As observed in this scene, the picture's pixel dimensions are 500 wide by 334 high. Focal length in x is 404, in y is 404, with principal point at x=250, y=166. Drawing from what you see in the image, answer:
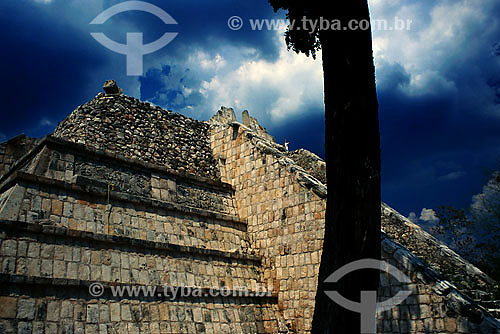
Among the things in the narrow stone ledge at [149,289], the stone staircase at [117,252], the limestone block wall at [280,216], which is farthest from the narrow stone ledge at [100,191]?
the narrow stone ledge at [149,289]

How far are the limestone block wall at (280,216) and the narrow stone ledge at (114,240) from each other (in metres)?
0.83

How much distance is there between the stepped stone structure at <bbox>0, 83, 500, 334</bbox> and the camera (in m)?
6.41

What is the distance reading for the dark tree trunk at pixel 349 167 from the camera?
4105 mm

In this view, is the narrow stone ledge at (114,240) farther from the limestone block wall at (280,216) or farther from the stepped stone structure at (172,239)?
the limestone block wall at (280,216)

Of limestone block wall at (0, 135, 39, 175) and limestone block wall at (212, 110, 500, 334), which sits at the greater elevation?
limestone block wall at (0, 135, 39, 175)

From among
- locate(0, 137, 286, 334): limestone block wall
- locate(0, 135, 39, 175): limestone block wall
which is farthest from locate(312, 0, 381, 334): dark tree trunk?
locate(0, 135, 39, 175): limestone block wall

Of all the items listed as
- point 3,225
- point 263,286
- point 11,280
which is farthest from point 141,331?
point 263,286

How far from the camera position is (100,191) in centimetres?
800

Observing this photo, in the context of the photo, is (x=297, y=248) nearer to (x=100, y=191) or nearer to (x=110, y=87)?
(x=100, y=191)

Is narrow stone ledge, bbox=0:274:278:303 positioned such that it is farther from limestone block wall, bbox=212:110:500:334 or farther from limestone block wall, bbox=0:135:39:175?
limestone block wall, bbox=0:135:39:175

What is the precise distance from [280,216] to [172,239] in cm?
272

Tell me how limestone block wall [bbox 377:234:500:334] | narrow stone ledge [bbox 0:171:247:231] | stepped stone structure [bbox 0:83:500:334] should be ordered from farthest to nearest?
narrow stone ledge [bbox 0:171:247:231], stepped stone structure [bbox 0:83:500:334], limestone block wall [bbox 377:234:500:334]

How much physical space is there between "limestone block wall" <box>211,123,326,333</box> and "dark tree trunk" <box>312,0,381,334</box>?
4.52 meters

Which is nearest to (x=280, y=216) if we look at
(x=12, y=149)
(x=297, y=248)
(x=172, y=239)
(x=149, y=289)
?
(x=297, y=248)
